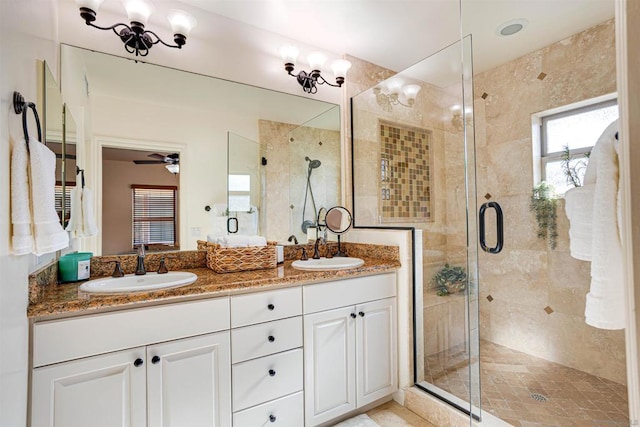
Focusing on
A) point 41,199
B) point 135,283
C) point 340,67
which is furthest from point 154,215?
point 340,67

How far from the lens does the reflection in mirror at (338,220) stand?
2.41 meters

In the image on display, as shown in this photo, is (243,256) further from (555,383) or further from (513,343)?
(513,343)

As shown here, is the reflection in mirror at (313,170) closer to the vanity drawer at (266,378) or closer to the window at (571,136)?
the vanity drawer at (266,378)

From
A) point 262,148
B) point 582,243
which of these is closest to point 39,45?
point 262,148

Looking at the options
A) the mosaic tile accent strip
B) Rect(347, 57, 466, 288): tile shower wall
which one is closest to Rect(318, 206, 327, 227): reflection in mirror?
Rect(347, 57, 466, 288): tile shower wall

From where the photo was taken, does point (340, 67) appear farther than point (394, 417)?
Yes

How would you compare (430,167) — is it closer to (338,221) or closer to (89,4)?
(338,221)

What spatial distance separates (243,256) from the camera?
1.70 meters

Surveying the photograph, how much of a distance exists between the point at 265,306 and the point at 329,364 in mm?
534

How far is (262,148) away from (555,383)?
2.49 meters

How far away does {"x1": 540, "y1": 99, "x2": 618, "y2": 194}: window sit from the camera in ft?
5.57

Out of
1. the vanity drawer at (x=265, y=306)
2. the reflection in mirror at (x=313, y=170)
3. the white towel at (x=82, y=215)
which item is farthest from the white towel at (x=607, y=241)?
the white towel at (x=82, y=215)

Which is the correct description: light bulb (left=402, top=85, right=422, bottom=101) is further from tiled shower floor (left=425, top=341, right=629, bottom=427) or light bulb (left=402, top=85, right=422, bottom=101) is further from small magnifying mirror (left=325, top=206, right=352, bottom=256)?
tiled shower floor (left=425, top=341, right=629, bottom=427)

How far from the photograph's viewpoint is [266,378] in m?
1.49
